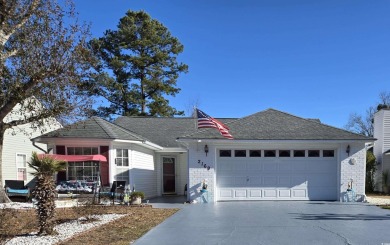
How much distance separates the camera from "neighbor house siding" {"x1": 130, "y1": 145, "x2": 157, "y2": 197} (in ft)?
51.3

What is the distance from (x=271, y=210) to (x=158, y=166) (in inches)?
348

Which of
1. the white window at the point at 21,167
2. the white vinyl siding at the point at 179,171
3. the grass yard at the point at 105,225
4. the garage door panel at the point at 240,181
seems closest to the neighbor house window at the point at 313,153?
the garage door panel at the point at 240,181

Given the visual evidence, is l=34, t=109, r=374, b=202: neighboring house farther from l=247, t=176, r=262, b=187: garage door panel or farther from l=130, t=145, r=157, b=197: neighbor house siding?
l=130, t=145, r=157, b=197: neighbor house siding

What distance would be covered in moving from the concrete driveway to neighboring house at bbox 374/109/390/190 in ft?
29.2

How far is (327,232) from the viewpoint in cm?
773

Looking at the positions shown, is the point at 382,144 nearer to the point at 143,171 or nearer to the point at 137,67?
the point at 143,171

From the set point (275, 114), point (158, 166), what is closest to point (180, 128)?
point (158, 166)

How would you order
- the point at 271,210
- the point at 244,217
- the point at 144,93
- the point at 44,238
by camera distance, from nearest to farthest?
the point at 44,238 → the point at 244,217 → the point at 271,210 → the point at 144,93

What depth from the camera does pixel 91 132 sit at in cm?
1495

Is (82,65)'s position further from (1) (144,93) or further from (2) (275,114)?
(1) (144,93)

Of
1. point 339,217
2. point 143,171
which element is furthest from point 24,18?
point 339,217

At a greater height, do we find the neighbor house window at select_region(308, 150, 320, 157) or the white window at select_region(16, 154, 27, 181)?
the neighbor house window at select_region(308, 150, 320, 157)

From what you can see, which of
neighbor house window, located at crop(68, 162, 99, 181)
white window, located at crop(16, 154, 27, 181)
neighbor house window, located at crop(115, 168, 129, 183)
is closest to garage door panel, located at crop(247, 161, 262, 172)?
neighbor house window, located at crop(115, 168, 129, 183)

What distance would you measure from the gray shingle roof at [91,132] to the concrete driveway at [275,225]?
486 centimetres
